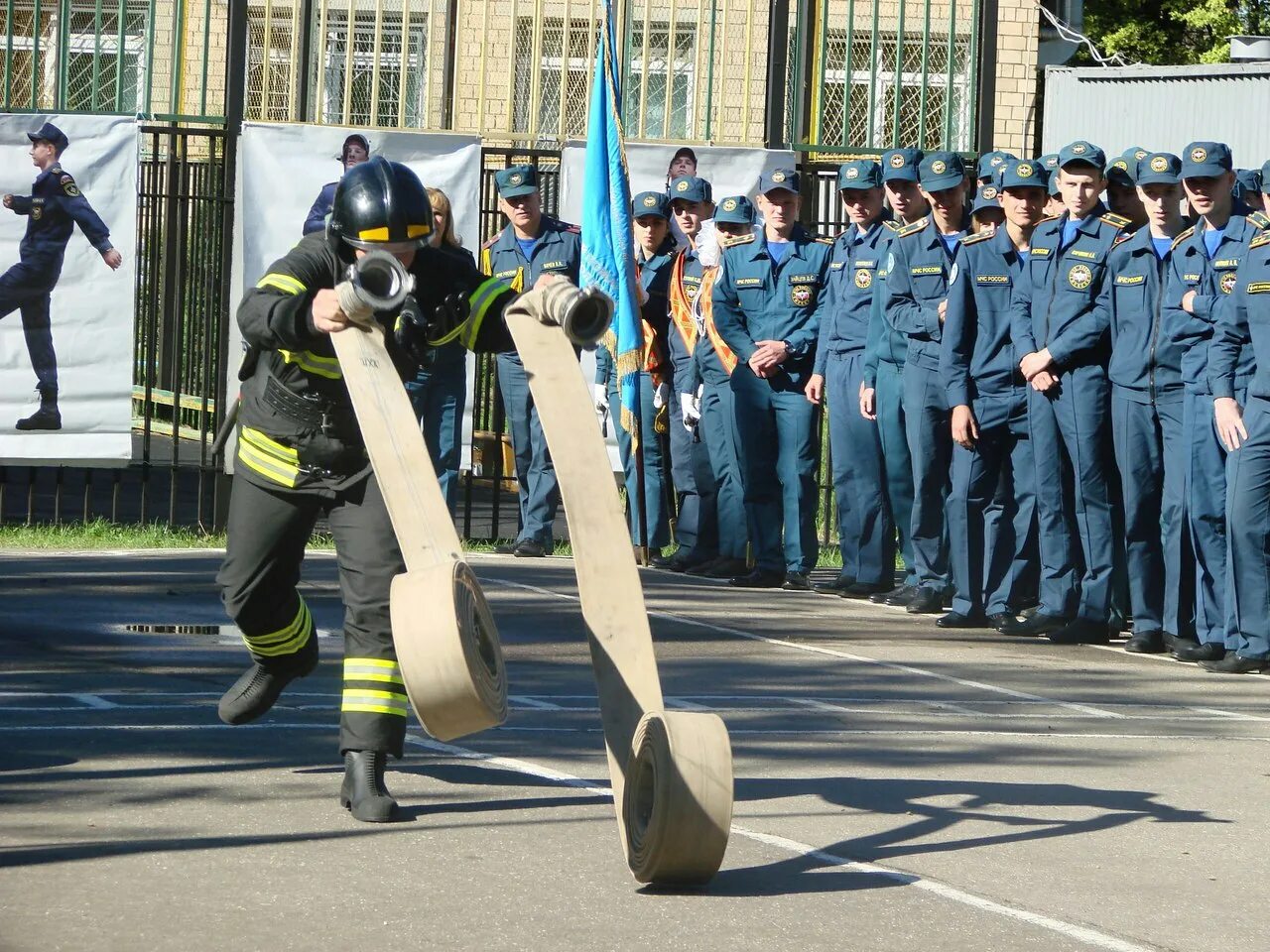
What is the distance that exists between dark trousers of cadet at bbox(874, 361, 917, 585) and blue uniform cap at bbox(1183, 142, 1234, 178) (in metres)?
2.44

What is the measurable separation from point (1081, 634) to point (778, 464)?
9.09ft

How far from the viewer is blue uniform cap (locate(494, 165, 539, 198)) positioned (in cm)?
1407

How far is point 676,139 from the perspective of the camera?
14.9m

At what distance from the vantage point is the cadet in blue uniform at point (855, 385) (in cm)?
1286

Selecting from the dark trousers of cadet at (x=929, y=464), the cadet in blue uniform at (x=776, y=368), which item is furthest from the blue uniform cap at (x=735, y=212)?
the dark trousers of cadet at (x=929, y=464)

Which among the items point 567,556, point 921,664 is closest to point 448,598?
point 921,664

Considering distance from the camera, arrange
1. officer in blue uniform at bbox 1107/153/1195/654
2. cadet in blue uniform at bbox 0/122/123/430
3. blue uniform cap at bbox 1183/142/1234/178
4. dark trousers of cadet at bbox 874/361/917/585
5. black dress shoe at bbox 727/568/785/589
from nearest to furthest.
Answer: blue uniform cap at bbox 1183/142/1234/178
officer in blue uniform at bbox 1107/153/1195/654
dark trousers of cadet at bbox 874/361/917/585
black dress shoe at bbox 727/568/785/589
cadet in blue uniform at bbox 0/122/123/430

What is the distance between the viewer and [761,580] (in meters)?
13.5

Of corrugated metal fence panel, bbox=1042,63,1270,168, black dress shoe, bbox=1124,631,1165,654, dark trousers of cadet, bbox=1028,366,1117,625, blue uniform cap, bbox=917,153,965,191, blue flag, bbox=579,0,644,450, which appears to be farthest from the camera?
corrugated metal fence panel, bbox=1042,63,1270,168

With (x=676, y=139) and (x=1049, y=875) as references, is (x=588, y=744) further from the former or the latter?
(x=676, y=139)

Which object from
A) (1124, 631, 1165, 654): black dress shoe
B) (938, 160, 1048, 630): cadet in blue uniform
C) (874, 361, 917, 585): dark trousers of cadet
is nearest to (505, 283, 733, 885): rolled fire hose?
(1124, 631, 1165, 654): black dress shoe

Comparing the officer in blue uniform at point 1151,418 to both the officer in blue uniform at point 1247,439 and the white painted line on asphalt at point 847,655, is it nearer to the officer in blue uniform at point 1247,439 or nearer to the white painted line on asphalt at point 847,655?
the officer in blue uniform at point 1247,439

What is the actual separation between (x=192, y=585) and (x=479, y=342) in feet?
19.2

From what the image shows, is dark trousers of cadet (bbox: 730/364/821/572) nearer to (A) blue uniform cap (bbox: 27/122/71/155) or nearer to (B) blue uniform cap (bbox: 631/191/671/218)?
(B) blue uniform cap (bbox: 631/191/671/218)
